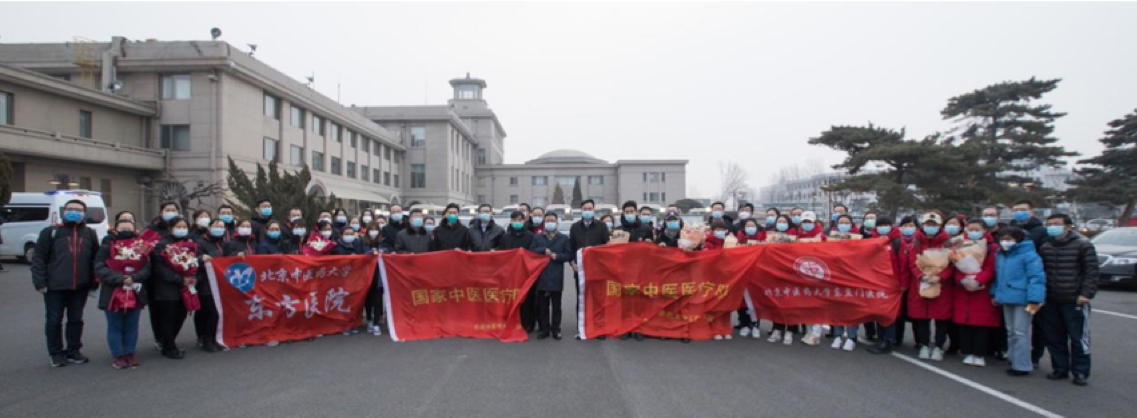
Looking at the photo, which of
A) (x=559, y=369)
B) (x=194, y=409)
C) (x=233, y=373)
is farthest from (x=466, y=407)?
(x=233, y=373)

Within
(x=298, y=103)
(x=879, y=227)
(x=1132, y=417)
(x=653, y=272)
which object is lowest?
(x=1132, y=417)

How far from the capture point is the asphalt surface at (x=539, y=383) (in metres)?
4.55

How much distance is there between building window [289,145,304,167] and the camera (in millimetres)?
33656

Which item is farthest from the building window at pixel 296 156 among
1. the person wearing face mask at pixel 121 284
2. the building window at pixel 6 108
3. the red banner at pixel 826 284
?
the red banner at pixel 826 284

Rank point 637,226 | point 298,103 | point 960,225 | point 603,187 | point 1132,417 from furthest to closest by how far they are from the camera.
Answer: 1. point 603,187
2. point 298,103
3. point 637,226
4. point 960,225
5. point 1132,417

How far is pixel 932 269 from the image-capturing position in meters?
6.22

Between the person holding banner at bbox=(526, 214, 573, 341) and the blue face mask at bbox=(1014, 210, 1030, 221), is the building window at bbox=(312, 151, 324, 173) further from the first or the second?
the blue face mask at bbox=(1014, 210, 1030, 221)

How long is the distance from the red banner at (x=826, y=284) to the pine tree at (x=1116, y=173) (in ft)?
95.9

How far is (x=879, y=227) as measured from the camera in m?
7.46

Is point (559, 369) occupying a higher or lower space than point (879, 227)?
lower

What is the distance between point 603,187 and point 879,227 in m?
64.8

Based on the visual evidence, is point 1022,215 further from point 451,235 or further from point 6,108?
point 6,108

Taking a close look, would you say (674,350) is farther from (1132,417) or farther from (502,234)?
(1132,417)

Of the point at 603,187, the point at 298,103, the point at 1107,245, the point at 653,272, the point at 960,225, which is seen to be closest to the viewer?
the point at 960,225
